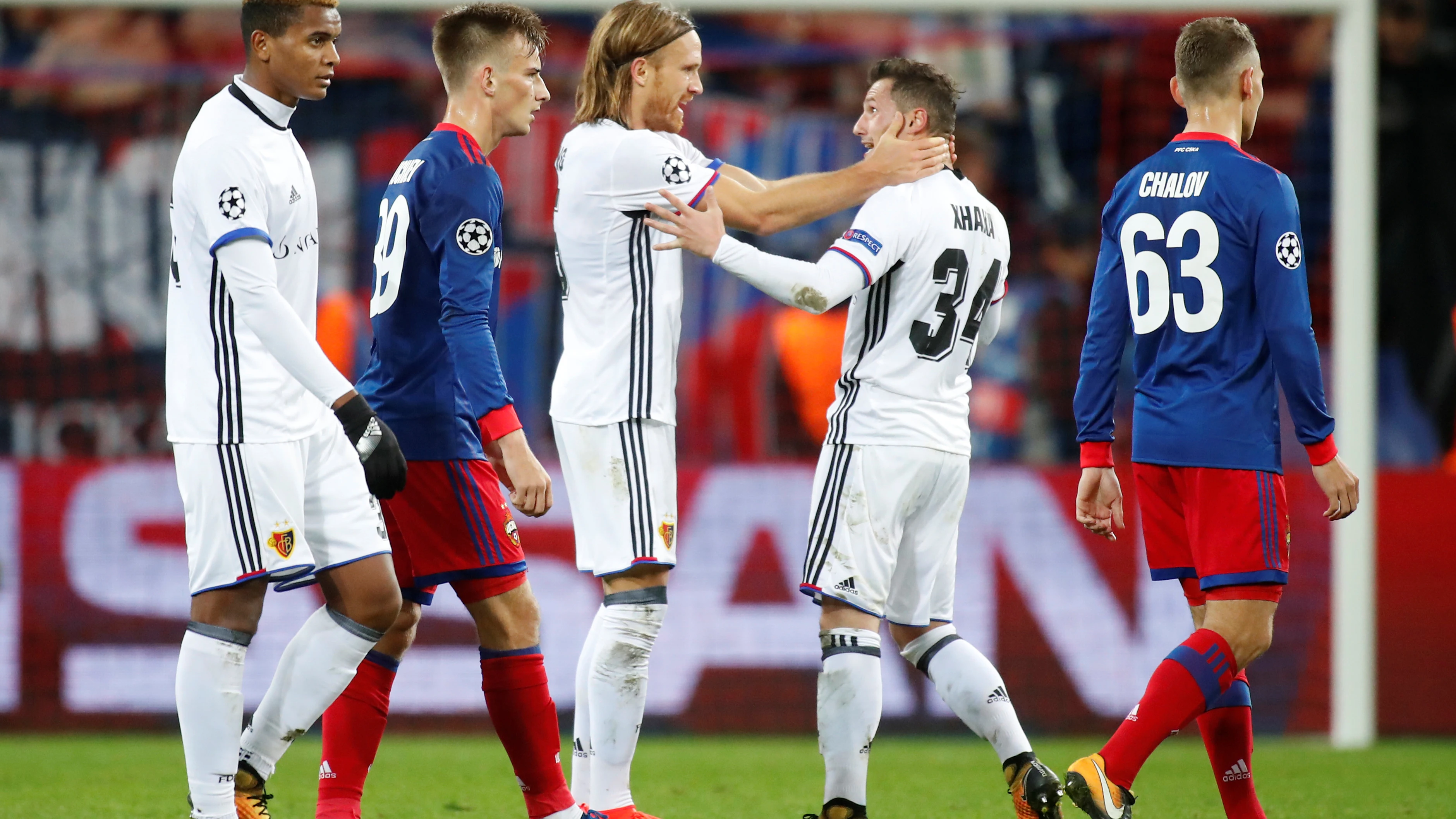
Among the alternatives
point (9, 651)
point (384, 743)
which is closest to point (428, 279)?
point (384, 743)

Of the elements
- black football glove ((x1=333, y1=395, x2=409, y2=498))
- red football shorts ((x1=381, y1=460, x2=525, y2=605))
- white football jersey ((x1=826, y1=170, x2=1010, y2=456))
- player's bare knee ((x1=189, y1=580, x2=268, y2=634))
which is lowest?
player's bare knee ((x1=189, y1=580, x2=268, y2=634))

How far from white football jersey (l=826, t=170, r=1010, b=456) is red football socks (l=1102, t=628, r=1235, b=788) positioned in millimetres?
817

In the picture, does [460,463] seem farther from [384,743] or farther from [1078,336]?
[1078,336]

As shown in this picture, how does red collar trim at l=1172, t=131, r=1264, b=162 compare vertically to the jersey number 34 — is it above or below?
above

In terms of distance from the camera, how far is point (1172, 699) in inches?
149

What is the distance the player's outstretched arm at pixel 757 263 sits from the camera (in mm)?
3977

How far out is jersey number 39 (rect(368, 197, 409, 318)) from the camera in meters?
4.03

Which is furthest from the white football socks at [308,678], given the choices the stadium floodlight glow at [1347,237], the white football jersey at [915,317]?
the stadium floodlight glow at [1347,237]

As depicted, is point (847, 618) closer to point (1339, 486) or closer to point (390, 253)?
point (1339, 486)

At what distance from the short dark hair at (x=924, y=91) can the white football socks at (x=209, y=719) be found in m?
2.29

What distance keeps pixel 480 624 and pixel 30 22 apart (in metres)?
6.42

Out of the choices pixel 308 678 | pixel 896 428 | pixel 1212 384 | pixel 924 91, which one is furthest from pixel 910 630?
pixel 308 678

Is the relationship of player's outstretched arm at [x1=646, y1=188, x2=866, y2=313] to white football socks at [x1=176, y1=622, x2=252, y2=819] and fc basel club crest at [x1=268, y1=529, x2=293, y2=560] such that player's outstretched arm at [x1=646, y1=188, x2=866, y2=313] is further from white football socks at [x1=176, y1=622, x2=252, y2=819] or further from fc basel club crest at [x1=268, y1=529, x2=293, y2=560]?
white football socks at [x1=176, y1=622, x2=252, y2=819]

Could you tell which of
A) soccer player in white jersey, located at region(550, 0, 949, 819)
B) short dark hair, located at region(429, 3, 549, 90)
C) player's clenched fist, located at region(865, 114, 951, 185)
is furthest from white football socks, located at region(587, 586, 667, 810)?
short dark hair, located at region(429, 3, 549, 90)
